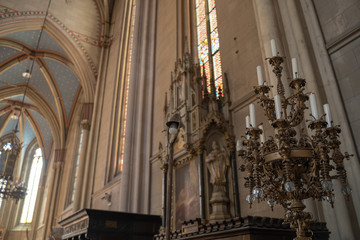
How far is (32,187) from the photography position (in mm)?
25062

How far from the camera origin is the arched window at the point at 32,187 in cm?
2372

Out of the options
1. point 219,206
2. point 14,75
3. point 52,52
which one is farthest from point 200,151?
point 14,75

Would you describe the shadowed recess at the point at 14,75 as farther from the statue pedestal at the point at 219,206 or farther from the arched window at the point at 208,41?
the statue pedestal at the point at 219,206

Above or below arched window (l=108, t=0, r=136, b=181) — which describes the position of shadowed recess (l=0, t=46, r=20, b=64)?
above

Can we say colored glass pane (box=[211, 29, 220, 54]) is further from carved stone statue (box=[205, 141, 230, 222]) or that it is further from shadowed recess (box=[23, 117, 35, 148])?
shadowed recess (box=[23, 117, 35, 148])

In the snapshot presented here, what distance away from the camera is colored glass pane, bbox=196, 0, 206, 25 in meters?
7.99

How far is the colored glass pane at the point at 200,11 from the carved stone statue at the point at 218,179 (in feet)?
13.0

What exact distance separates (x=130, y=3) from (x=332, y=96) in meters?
11.3

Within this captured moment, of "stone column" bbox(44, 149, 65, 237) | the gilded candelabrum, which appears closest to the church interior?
the gilded candelabrum

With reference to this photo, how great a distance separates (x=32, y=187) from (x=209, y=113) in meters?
23.8

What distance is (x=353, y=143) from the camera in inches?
132

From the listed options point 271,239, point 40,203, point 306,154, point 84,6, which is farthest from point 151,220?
point 40,203

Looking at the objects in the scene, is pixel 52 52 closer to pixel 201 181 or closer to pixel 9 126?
pixel 9 126

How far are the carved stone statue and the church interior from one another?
22mm
